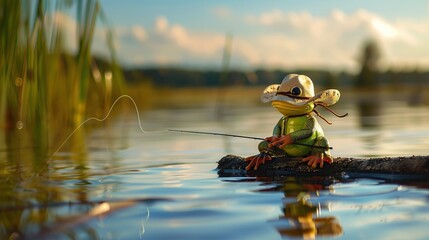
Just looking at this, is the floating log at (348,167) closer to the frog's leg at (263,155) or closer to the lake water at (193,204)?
the frog's leg at (263,155)

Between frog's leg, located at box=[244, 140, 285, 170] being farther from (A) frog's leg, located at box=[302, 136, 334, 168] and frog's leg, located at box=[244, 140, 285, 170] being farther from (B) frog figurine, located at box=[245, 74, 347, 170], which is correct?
(A) frog's leg, located at box=[302, 136, 334, 168]

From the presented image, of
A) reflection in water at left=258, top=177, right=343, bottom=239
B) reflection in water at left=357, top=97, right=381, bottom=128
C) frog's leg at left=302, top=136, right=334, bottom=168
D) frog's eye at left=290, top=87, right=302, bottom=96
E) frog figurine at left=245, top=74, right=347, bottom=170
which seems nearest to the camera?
reflection in water at left=258, top=177, right=343, bottom=239

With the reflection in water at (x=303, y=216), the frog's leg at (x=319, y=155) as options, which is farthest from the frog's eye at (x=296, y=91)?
the reflection in water at (x=303, y=216)

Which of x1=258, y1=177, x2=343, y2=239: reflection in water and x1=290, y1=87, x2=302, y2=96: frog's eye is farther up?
x1=290, y1=87, x2=302, y2=96: frog's eye

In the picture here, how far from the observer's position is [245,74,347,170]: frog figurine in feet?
15.9

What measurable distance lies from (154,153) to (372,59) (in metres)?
79.6

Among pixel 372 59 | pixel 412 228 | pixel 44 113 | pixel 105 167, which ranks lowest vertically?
pixel 412 228

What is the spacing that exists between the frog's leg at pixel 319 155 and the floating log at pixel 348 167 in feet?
0.15

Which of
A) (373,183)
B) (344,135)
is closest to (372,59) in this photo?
(344,135)

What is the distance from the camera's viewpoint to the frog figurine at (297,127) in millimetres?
4859

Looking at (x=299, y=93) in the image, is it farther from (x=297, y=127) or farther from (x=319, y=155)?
(x=319, y=155)

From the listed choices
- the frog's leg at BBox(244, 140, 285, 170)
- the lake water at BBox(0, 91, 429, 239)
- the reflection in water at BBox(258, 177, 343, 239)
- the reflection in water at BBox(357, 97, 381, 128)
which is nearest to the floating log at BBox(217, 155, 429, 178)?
the frog's leg at BBox(244, 140, 285, 170)

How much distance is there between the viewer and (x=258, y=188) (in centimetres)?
411

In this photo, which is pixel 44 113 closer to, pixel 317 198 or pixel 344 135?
pixel 317 198
